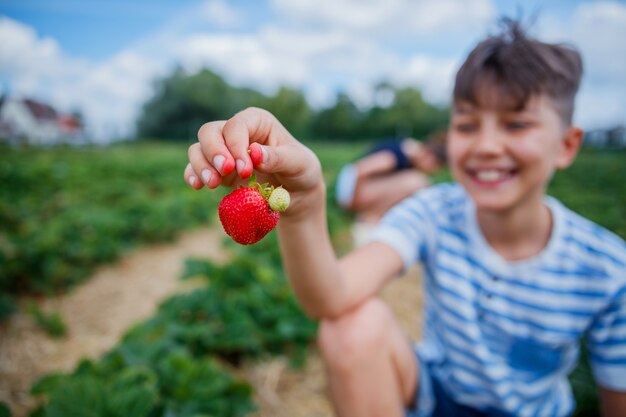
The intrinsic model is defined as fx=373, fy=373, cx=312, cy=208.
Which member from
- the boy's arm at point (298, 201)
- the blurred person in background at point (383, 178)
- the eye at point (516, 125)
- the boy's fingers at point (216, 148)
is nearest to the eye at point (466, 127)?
the eye at point (516, 125)

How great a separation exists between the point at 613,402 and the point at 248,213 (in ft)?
4.81

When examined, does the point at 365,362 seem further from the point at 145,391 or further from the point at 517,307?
the point at 145,391

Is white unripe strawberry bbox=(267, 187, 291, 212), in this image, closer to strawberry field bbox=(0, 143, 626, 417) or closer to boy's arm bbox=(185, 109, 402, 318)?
boy's arm bbox=(185, 109, 402, 318)

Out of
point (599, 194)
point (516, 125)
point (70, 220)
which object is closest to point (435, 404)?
point (516, 125)

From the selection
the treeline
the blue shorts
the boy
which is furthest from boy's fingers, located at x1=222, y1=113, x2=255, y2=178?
the treeline

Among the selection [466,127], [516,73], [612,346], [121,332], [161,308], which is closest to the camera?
[612,346]

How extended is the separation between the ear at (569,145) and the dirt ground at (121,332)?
1.68 meters

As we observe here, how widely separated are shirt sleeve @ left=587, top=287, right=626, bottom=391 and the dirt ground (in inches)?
51.6

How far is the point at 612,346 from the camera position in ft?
4.12

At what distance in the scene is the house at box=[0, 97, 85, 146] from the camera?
5.39m

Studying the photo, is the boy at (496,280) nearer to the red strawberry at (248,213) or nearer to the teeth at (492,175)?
the teeth at (492,175)

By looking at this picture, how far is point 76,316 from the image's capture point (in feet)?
9.20

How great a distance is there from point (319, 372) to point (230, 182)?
1.91m

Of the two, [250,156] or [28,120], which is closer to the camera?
[250,156]
